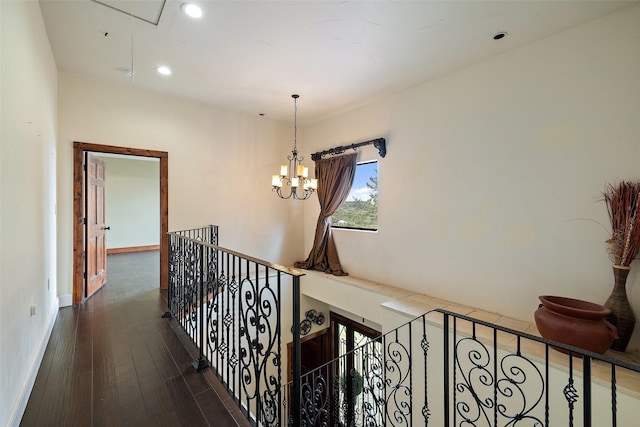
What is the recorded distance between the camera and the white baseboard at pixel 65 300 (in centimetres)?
360

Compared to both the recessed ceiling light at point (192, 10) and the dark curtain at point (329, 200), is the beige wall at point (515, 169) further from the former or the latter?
the recessed ceiling light at point (192, 10)

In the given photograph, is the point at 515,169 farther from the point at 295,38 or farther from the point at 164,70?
the point at 164,70

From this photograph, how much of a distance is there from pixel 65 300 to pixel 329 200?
4056mm

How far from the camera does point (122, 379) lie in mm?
2098

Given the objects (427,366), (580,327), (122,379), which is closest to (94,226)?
(122,379)

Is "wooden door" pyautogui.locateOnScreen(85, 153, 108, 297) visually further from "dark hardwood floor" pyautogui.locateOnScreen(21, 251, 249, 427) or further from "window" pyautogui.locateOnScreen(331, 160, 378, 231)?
"window" pyautogui.locateOnScreen(331, 160, 378, 231)

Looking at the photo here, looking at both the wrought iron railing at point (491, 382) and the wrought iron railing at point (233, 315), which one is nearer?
the wrought iron railing at point (233, 315)

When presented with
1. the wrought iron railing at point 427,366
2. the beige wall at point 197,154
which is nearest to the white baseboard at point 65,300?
the beige wall at point 197,154

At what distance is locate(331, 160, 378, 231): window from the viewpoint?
479 centimetres

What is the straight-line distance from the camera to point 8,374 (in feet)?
5.28

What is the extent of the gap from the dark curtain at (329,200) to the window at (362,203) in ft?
0.53

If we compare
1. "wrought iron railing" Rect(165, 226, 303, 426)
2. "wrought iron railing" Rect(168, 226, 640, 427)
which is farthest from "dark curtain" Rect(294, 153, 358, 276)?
"wrought iron railing" Rect(168, 226, 640, 427)

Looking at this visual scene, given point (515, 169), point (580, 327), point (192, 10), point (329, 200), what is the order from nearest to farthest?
point (580, 327) → point (192, 10) → point (515, 169) → point (329, 200)

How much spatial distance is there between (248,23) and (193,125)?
249cm
